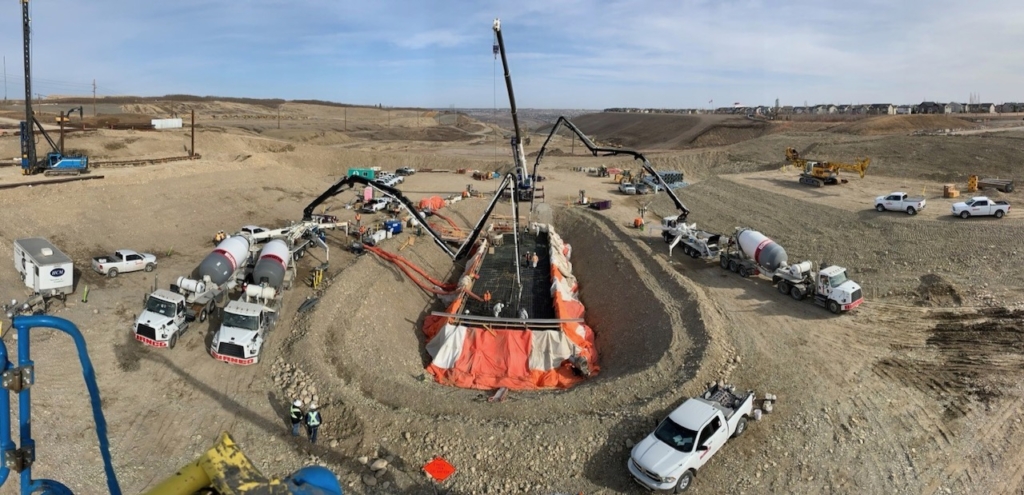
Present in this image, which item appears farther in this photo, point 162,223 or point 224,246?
point 162,223

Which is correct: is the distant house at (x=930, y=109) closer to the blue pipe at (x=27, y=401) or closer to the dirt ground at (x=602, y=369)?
the dirt ground at (x=602, y=369)

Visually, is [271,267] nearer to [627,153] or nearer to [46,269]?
[46,269]

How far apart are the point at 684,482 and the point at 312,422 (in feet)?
29.1

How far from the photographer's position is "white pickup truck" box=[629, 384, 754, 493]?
1230 centimetres

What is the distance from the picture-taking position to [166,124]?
77.1 metres

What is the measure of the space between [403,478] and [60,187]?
1341 inches

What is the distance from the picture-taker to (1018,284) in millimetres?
23828

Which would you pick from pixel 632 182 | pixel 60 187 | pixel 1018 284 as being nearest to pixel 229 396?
pixel 60 187

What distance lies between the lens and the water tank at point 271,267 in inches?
930

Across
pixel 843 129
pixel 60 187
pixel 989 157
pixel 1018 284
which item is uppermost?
pixel 843 129

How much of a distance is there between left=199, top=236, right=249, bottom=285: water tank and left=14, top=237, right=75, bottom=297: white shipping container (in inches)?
180

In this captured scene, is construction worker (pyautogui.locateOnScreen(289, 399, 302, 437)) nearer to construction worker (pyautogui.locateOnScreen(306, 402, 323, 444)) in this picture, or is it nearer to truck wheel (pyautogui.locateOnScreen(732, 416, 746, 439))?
construction worker (pyautogui.locateOnScreen(306, 402, 323, 444))

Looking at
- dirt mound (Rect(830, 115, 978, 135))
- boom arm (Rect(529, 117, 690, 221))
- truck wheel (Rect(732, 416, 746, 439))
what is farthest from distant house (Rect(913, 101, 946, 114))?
truck wheel (Rect(732, 416, 746, 439))

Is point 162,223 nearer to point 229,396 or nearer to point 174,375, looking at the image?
point 174,375
